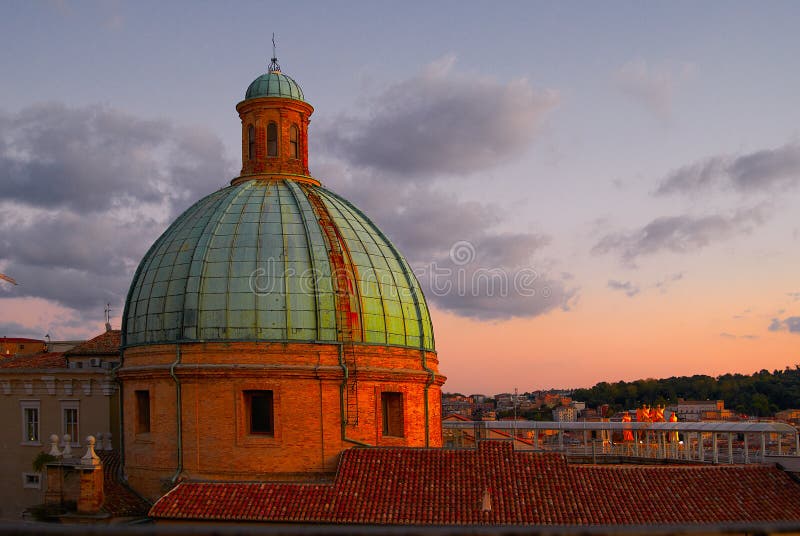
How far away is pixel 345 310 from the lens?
25.5m

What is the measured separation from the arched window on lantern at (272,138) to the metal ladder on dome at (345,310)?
A: 12.8 feet

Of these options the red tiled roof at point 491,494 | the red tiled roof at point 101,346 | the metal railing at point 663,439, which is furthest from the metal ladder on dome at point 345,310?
the red tiled roof at point 101,346

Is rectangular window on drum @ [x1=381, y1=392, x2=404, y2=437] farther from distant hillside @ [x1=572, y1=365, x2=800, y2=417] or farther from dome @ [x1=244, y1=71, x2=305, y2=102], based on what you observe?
distant hillside @ [x1=572, y1=365, x2=800, y2=417]

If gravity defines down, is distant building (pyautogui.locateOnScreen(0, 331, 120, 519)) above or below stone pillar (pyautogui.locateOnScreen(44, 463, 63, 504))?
above

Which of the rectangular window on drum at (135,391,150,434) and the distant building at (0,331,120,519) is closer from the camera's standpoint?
the rectangular window on drum at (135,391,150,434)

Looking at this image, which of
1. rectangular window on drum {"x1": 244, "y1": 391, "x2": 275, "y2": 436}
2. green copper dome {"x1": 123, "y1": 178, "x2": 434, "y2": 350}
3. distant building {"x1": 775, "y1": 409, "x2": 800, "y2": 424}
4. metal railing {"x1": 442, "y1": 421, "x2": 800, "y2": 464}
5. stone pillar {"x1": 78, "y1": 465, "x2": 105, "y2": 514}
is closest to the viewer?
stone pillar {"x1": 78, "y1": 465, "x2": 105, "y2": 514}

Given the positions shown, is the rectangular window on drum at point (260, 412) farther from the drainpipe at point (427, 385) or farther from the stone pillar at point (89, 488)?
the drainpipe at point (427, 385)

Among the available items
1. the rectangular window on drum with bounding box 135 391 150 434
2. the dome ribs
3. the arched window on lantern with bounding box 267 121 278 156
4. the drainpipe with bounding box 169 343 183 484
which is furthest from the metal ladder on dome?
the rectangular window on drum with bounding box 135 391 150 434

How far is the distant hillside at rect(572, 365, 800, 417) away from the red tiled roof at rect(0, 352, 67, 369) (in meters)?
56.6

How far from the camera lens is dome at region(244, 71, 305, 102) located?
99.0 feet

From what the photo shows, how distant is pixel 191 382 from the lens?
80.5 ft

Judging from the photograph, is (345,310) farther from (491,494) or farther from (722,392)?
(722,392)

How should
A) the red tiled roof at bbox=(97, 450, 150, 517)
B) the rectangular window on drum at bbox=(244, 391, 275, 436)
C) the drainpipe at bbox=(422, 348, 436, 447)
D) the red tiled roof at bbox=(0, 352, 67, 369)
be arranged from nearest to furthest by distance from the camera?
the red tiled roof at bbox=(97, 450, 150, 517) → the rectangular window on drum at bbox=(244, 391, 275, 436) → the drainpipe at bbox=(422, 348, 436, 447) → the red tiled roof at bbox=(0, 352, 67, 369)

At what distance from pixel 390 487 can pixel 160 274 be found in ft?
31.5
